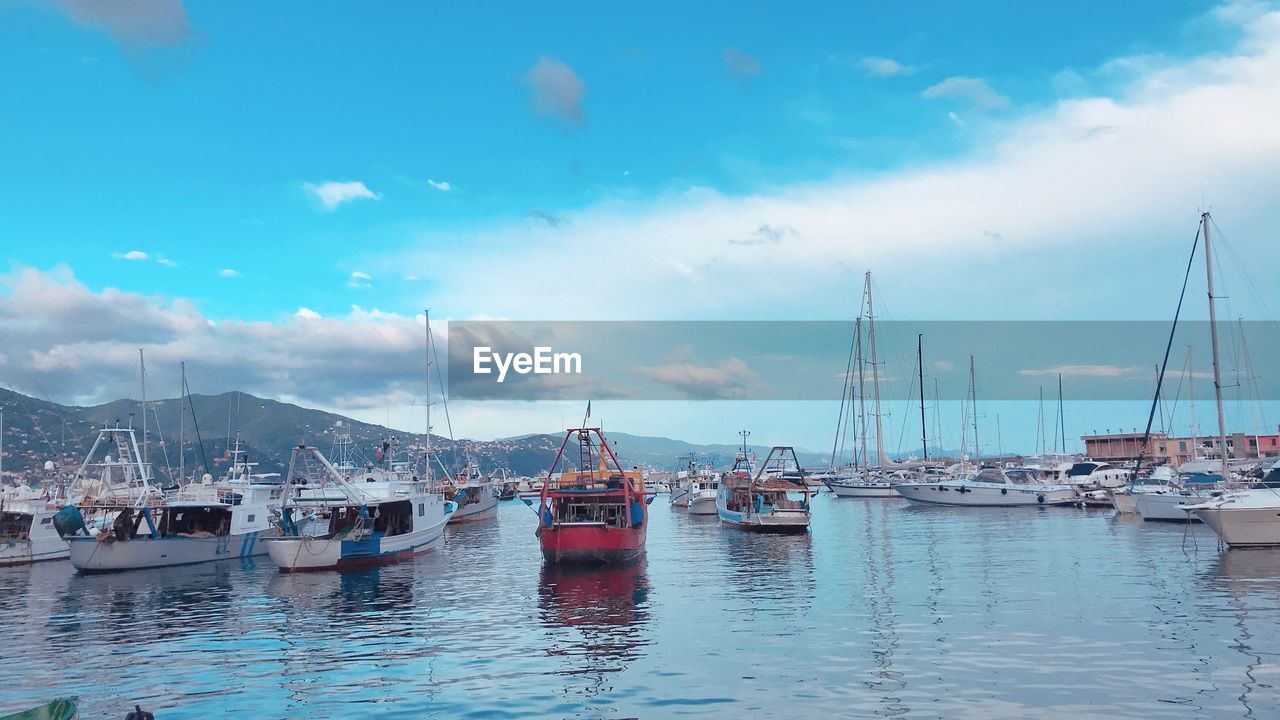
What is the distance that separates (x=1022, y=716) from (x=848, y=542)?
4310 centimetres

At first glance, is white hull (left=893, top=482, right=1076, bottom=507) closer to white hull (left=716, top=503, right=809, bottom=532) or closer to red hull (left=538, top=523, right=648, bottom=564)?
white hull (left=716, top=503, right=809, bottom=532)

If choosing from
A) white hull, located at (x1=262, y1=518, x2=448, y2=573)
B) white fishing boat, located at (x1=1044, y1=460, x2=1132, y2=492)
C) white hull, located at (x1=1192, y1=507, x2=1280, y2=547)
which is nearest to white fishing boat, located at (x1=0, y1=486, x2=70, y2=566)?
white hull, located at (x1=262, y1=518, x2=448, y2=573)

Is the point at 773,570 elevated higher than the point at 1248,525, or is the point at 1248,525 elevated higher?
the point at 1248,525

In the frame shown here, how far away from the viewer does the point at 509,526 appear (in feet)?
311

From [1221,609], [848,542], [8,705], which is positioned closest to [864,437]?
[848,542]

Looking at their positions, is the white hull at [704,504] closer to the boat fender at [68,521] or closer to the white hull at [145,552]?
the white hull at [145,552]

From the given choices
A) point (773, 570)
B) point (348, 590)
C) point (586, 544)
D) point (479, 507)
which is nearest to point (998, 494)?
point (479, 507)

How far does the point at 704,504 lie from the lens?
102 m

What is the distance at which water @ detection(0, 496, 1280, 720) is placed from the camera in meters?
18.7

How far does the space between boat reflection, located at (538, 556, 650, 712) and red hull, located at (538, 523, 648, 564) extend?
0.78m

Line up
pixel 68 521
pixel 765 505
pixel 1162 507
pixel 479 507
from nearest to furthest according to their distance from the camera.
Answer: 1. pixel 68 521
2. pixel 1162 507
3. pixel 765 505
4. pixel 479 507

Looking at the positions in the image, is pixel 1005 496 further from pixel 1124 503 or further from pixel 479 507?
pixel 479 507

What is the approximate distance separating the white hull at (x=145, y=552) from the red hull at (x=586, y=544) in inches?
954

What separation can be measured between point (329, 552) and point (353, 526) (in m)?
5.00
